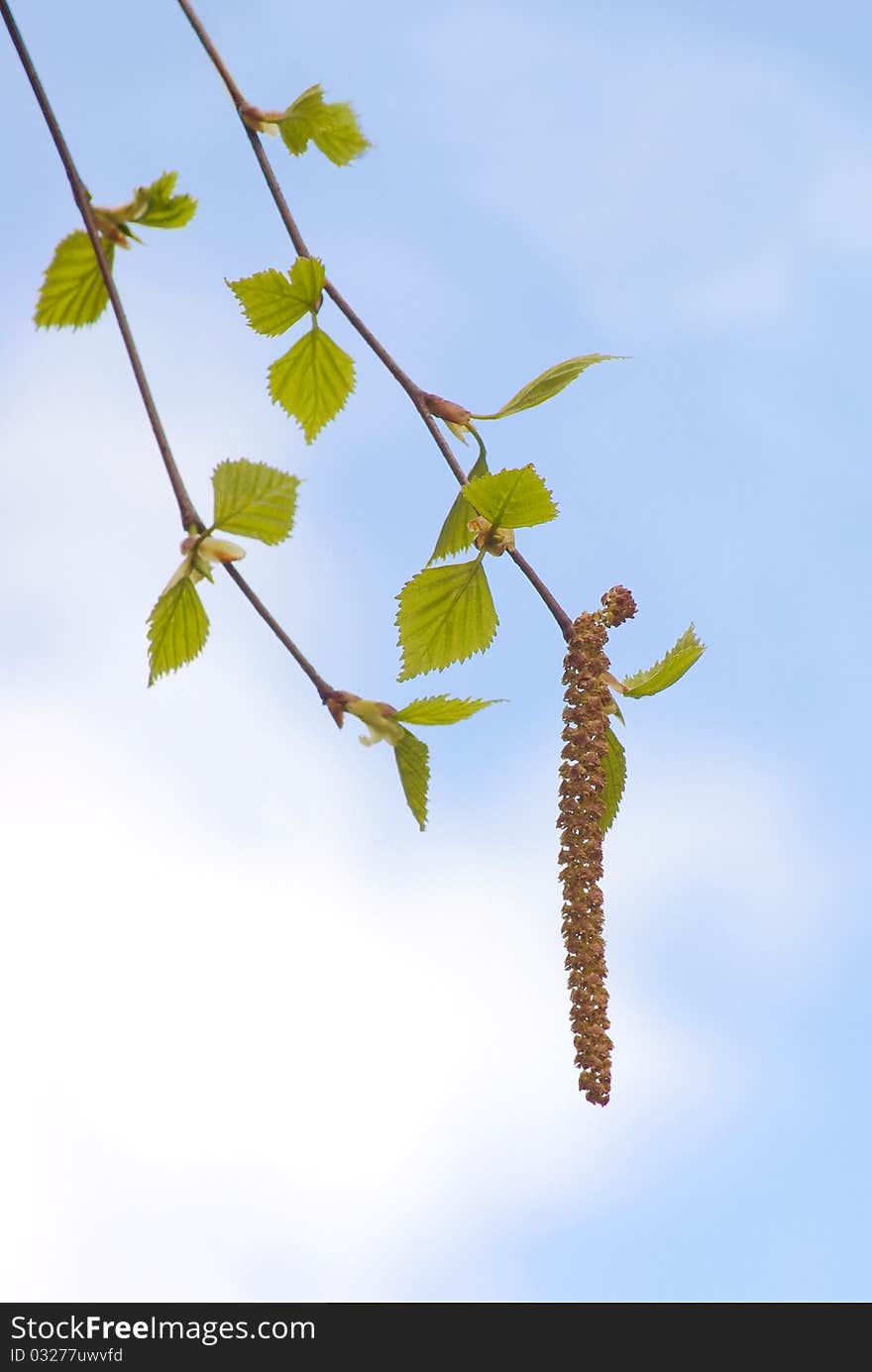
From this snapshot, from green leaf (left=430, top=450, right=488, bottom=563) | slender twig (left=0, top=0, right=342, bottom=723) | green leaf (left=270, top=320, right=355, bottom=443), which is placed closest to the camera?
slender twig (left=0, top=0, right=342, bottom=723)

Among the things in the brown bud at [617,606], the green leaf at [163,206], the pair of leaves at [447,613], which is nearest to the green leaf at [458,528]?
the pair of leaves at [447,613]

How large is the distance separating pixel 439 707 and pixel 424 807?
101mm

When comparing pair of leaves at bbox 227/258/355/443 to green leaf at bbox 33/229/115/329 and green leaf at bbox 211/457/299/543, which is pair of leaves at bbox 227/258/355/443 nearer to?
green leaf at bbox 33/229/115/329

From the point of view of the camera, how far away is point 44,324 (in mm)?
1543

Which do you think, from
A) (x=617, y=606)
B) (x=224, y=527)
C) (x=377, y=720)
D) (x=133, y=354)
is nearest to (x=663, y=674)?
(x=617, y=606)

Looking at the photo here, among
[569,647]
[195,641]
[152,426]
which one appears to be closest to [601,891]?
[569,647]

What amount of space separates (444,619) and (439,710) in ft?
0.85

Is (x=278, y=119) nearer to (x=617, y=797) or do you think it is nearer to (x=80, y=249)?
(x=80, y=249)

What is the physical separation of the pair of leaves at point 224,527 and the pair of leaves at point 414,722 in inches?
7.2

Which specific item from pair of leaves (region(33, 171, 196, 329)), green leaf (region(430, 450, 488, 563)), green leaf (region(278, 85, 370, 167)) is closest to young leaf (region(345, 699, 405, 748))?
green leaf (region(430, 450, 488, 563))

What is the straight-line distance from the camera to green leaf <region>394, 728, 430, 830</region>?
1424mm

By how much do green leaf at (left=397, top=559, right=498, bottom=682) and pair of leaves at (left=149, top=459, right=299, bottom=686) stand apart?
0.92 feet

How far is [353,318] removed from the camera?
5.26 feet

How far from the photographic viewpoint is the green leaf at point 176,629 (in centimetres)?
140
